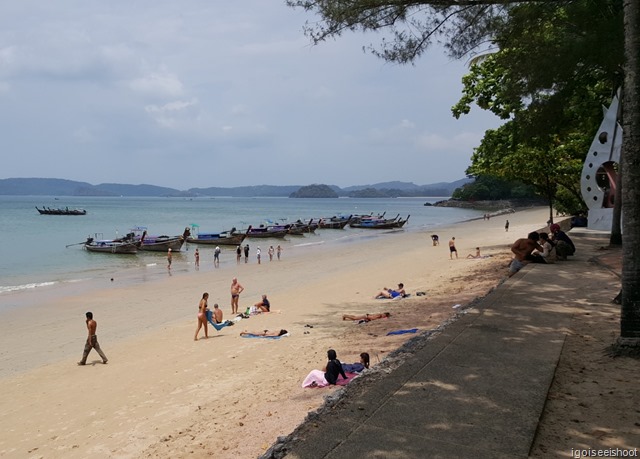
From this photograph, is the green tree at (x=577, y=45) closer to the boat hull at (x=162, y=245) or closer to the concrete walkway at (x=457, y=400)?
the concrete walkway at (x=457, y=400)

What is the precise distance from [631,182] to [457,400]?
3556 mm

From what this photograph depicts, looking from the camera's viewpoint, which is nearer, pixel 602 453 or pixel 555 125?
pixel 602 453

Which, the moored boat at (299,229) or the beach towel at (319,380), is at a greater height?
the beach towel at (319,380)

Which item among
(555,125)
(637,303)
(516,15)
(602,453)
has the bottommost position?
(602,453)

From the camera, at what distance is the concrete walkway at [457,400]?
4.02 metres

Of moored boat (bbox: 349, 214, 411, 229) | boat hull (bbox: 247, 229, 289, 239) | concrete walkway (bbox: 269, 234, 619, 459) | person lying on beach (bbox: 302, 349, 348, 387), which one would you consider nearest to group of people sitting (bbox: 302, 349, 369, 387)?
person lying on beach (bbox: 302, 349, 348, 387)

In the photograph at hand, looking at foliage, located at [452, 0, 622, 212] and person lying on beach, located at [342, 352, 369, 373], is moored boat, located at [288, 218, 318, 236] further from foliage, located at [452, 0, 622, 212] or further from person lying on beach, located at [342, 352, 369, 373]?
person lying on beach, located at [342, 352, 369, 373]

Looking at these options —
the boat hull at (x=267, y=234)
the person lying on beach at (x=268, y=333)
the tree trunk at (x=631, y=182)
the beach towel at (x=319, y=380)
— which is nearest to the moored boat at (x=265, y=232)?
the boat hull at (x=267, y=234)

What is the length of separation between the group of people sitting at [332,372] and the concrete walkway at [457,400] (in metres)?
1.53

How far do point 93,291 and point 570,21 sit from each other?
75.7ft

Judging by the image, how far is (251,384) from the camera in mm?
9031

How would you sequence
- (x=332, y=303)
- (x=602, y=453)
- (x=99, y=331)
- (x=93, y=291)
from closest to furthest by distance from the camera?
(x=602, y=453)
(x=99, y=331)
(x=332, y=303)
(x=93, y=291)

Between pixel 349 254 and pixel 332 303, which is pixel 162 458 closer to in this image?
A: pixel 332 303

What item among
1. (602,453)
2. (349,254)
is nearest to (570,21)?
(602,453)
